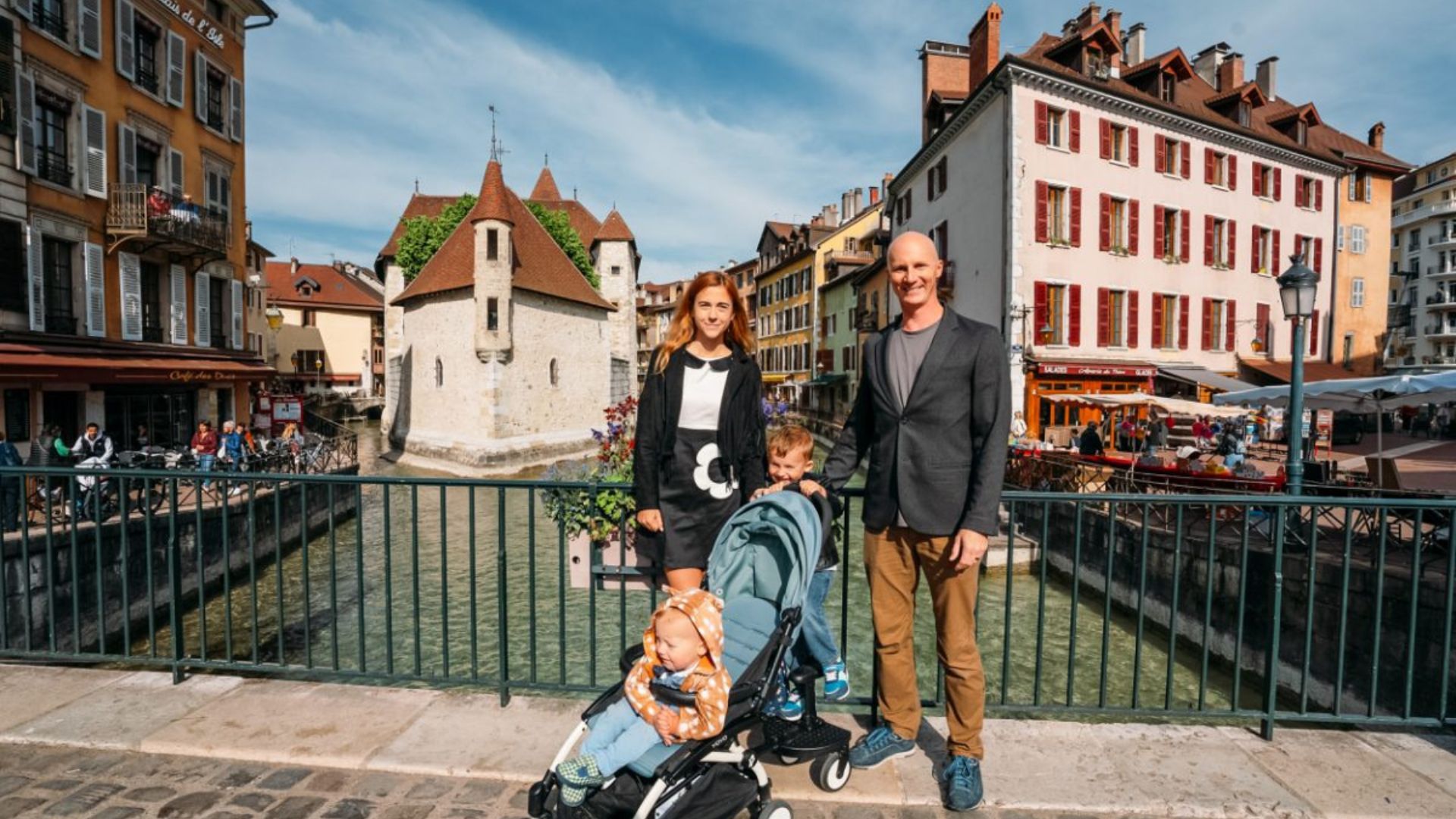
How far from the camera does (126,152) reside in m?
17.3

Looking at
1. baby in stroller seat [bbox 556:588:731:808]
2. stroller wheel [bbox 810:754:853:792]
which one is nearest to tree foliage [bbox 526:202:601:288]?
stroller wheel [bbox 810:754:853:792]

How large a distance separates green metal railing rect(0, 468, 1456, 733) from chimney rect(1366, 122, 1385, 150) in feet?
107

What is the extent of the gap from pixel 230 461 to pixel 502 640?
15.2 metres

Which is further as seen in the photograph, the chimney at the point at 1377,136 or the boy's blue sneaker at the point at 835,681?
the chimney at the point at 1377,136

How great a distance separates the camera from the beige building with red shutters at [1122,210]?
72.8ft

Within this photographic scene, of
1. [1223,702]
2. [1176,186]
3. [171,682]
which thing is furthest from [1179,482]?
[1176,186]

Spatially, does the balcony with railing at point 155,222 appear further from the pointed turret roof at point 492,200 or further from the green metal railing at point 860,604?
the pointed turret roof at point 492,200

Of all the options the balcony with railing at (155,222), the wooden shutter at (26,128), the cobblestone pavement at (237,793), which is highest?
the wooden shutter at (26,128)

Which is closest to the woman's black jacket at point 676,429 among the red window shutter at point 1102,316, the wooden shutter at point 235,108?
the red window shutter at point 1102,316

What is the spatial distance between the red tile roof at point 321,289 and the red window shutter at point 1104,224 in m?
54.1

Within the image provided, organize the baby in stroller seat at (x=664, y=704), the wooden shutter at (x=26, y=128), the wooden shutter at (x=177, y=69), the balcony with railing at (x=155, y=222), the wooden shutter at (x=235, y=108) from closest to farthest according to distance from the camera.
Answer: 1. the baby in stroller seat at (x=664, y=704)
2. the wooden shutter at (x=26, y=128)
3. the balcony with railing at (x=155, y=222)
4. the wooden shutter at (x=177, y=69)
5. the wooden shutter at (x=235, y=108)

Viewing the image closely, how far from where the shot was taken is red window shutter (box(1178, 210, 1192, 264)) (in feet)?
80.8

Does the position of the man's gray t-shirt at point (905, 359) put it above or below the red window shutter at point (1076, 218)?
below

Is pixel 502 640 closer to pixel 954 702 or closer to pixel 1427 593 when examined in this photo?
pixel 954 702
